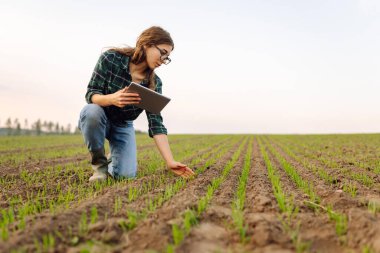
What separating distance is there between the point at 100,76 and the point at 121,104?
0.87 metres

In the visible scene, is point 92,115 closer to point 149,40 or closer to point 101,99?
point 101,99

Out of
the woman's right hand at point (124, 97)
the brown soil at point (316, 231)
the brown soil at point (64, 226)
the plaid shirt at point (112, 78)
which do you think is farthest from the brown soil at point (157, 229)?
the plaid shirt at point (112, 78)

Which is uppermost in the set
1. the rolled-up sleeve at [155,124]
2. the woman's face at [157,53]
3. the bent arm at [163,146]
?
the woman's face at [157,53]

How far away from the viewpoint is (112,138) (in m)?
5.05

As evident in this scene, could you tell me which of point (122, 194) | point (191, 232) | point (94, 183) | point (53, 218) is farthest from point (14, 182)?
point (191, 232)

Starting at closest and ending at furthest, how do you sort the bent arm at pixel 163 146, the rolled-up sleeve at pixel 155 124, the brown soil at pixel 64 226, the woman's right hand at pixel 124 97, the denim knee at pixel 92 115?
the brown soil at pixel 64 226 < the woman's right hand at pixel 124 97 < the denim knee at pixel 92 115 < the bent arm at pixel 163 146 < the rolled-up sleeve at pixel 155 124

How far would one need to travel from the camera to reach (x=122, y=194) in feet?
10.9

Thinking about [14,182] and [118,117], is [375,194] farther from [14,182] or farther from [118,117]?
[14,182]

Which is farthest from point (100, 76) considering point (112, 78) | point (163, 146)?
point (163, 146)

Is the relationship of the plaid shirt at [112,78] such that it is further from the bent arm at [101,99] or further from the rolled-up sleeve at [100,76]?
the bent arm at [101,99]

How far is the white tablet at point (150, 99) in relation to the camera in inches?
149

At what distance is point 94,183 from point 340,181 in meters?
3.23

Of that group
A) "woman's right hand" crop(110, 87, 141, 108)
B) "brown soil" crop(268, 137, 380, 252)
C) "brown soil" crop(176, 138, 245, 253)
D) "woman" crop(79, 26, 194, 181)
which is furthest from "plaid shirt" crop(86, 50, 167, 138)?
"brown soil" crop(268, 137, 380, 252)

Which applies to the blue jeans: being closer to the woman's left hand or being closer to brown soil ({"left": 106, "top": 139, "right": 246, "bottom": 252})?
the woman's left hand
